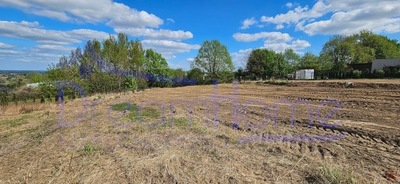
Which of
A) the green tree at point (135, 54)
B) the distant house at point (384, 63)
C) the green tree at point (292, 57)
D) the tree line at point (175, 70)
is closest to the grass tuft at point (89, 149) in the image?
the tree line at point (175, 70)

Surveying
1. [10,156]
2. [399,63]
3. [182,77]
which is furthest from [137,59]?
[399,63]

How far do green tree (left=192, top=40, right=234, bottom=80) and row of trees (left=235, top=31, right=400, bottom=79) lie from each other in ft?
10.4

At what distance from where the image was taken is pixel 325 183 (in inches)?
133

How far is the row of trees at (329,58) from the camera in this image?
40.9m

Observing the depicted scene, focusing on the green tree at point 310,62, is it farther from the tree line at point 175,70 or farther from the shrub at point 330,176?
the shrub at point 330,176

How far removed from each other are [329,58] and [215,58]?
69.0 ft

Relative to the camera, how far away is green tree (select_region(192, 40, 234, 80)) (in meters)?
46.2

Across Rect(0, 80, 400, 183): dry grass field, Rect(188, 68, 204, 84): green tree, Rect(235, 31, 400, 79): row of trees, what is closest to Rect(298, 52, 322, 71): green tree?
Rect(235, 31, 400, 79): row of trees

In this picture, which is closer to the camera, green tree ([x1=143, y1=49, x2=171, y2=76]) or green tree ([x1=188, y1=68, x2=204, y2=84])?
green tree ([x1=143, y1=49, x2=171, y2=76])

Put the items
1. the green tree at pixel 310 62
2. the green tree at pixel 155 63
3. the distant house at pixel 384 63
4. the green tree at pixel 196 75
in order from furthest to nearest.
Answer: the green tree at pixel 310 62
the green tree at pixel 196 75
the green tree at pixel 155 63
the distant house at pixel 384 63

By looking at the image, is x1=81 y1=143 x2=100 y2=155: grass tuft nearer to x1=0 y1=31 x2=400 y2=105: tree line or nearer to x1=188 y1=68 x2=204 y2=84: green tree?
x1=0 y1=31 x2=400 y2=105: tree line

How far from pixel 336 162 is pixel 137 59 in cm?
2682

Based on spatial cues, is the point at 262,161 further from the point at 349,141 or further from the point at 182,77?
the point at 182,77

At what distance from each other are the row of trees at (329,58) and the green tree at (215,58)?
3.16 metres
